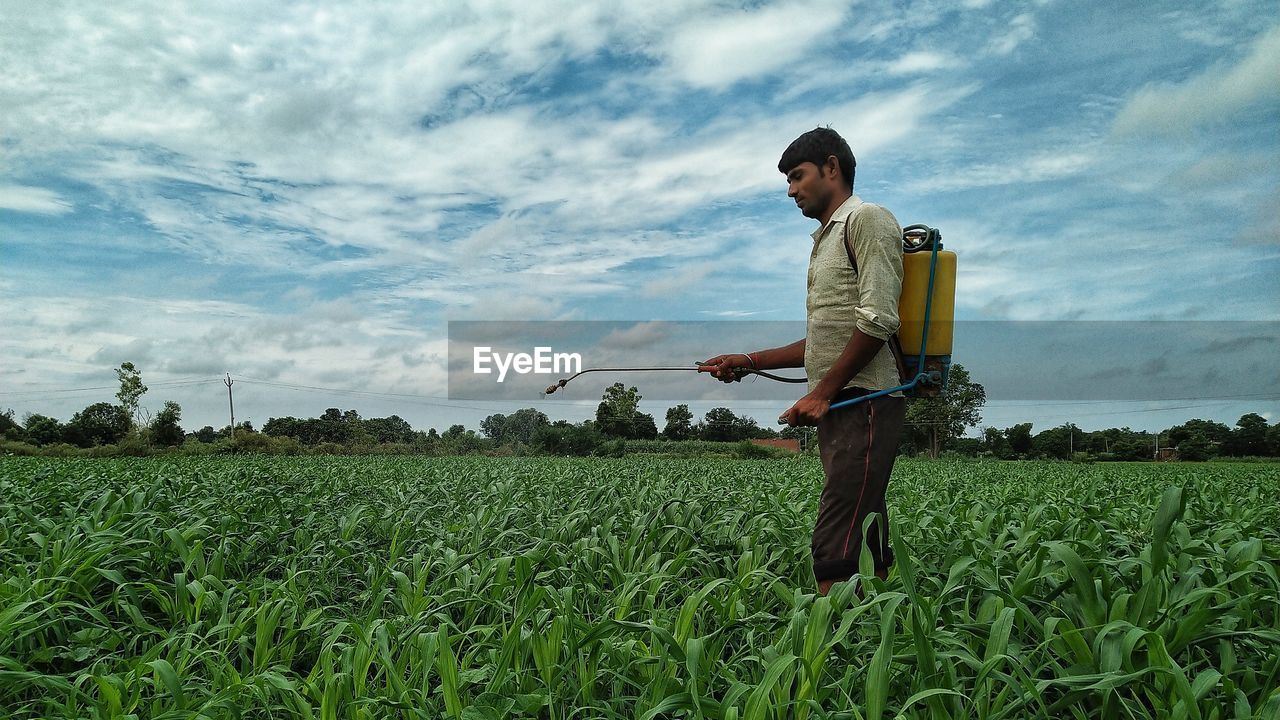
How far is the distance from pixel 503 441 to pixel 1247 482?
2756 cm

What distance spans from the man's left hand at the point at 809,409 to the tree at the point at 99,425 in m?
40.3

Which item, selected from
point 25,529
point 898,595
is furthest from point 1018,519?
point 25,529

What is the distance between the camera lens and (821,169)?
3289mm

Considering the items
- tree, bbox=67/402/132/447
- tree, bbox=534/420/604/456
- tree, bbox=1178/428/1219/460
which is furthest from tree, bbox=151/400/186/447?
tree, bbox=1178/428/1219/460

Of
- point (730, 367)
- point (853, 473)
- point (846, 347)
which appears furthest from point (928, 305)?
point (730, 367)

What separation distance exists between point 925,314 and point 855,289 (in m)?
0.32

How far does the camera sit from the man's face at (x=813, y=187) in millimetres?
3285

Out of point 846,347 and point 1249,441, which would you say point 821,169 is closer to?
point 846,347

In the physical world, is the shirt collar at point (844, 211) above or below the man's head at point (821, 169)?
below

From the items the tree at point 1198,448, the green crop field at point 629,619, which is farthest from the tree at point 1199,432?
the green crop field at point 629,619

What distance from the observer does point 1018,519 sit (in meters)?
5.78

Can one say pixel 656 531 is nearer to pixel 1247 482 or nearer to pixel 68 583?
pixel 68 583

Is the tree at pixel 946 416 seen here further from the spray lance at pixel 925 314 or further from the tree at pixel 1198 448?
the spray lance at pixel 925 314

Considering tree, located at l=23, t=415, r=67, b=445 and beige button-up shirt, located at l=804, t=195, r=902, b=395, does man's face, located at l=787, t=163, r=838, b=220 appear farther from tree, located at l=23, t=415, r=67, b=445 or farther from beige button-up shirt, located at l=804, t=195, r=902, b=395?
tree, located at l=23, t=415, r=67, b=445
